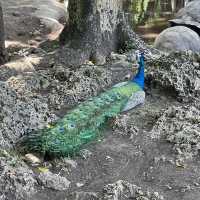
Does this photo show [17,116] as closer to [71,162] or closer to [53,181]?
[71,162]

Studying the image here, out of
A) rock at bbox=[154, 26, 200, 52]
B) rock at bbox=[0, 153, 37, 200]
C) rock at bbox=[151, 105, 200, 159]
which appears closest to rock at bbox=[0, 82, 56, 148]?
rock at bbox=[0, 153, 37, 200]

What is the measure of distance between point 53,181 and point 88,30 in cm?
386

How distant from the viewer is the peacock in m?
4.66

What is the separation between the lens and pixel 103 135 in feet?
18.0

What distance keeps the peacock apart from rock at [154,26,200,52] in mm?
5265

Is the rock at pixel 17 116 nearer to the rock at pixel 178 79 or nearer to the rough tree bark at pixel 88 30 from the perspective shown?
the rock at pixel 178 79

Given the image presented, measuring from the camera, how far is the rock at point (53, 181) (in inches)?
176

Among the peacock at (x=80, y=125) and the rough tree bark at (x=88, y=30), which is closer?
the peacock at (x=80, y=125)

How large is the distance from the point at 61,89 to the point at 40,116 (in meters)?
1.01

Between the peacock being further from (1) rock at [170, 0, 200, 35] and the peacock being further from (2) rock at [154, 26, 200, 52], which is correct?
(1) rock at [170, 0, 200, 35]

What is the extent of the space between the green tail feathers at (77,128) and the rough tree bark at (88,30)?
206 centimetres

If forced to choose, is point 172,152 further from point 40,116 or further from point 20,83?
point 20,83

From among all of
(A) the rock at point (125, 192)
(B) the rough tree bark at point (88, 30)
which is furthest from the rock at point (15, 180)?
(B) the rough tree bark at point (88, 30)

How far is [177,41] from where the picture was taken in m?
11.5
